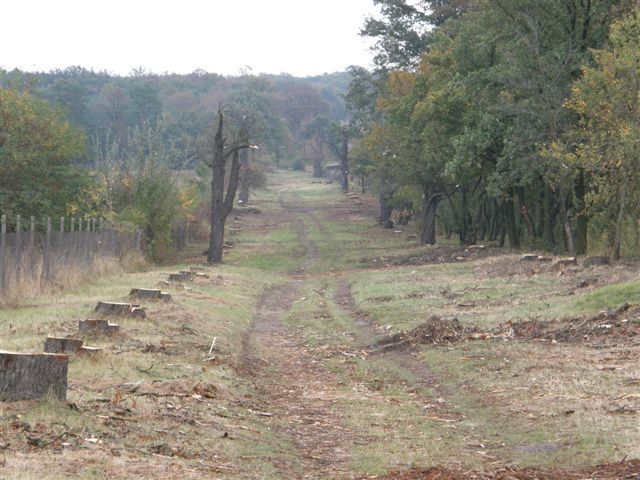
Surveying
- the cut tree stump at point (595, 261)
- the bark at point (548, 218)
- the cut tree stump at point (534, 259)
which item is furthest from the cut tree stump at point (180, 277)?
the bark at point (548, 218)

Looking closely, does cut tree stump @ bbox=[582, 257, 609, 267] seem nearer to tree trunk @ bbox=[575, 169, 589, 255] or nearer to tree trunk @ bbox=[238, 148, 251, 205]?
tree trunk @ bbox=[575, 169, 589, 255]

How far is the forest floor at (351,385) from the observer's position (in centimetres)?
935

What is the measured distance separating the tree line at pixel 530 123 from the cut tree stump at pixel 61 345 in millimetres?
19875

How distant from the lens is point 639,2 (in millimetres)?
34219

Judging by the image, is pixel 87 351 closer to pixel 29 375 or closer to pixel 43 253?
pixel 29 375

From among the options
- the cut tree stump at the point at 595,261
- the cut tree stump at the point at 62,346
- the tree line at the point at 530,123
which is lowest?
the cut tree stump at the point at 595,261

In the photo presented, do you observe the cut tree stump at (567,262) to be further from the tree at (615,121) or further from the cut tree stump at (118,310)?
the cut tree stump at (118,310)

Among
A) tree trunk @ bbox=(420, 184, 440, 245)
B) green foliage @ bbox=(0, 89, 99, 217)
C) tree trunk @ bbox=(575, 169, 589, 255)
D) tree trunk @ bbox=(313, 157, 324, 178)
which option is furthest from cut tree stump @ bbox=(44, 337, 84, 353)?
tree trunk @ bbox=(313, 157, 324, 178)

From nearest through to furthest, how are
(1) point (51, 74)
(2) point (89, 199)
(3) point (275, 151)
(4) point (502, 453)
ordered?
1. (4) point (502, 453)
2. (2) point (89, 199)
3. (3) point (275, 151)
4. (1) point (51, 74)

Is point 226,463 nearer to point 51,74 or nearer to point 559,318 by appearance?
point 559,318

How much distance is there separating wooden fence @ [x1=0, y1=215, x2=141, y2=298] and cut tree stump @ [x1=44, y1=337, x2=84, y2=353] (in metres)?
9.53

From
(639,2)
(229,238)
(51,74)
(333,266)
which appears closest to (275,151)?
(51,74)

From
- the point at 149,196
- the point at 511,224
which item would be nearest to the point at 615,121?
the point at 511,224

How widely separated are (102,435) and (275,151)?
126419mm
